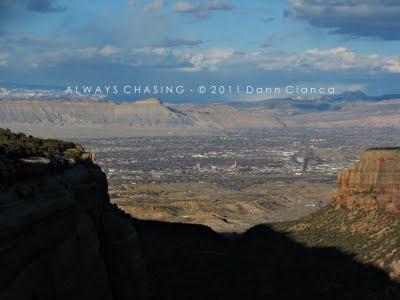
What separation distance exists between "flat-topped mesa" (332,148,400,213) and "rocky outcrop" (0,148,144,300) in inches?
2284

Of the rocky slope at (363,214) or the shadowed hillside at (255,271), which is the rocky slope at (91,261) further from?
the rocky slope at (363,214)

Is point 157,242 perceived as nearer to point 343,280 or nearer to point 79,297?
point 343,280

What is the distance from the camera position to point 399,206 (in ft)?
298

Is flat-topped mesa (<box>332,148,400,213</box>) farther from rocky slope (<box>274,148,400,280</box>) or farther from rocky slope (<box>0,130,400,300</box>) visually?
rocky slope (<box>0,130,400,300</box>)

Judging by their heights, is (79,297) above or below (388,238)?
above

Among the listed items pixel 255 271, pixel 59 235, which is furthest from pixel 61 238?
pixel 255 271

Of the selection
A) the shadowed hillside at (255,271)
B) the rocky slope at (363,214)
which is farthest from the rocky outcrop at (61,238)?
the rocky slope at (363,214)

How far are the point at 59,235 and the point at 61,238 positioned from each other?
209 millimetres

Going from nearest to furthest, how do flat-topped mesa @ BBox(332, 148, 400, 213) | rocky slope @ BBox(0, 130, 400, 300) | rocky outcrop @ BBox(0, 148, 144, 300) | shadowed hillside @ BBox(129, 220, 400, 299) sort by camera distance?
rocky outcrop @ BBox(0, 148, 144, 300)
rocky slope @ BBox(0, 130, 400, 300)
shadowed hillside @ BBox(129, 220, 400, 299)
flat-topped mesa @ BBox(332, 148, 400, 213)

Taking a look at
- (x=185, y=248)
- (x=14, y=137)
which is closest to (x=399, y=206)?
(x=185, y=248)

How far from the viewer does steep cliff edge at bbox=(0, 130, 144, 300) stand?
87.7 ft

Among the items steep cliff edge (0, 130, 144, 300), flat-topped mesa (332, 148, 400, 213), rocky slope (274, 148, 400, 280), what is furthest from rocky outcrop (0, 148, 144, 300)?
flat-topped mesa (332, 148, 400, 213)

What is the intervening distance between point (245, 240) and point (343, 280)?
1056 inches

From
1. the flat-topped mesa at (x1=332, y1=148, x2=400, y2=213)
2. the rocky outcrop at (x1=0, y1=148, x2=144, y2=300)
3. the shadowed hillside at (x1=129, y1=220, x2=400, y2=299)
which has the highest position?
the rocky outcrop at (x1=0, y1=148, x2=144, y2=300)
